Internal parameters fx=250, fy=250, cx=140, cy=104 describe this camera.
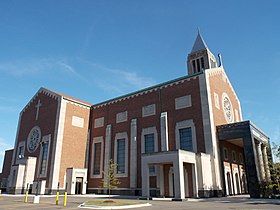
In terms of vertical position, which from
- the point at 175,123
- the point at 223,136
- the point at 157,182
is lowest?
the point at 157,182

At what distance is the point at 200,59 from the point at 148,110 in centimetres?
2240

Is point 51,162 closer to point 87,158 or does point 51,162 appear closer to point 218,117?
point 87,158

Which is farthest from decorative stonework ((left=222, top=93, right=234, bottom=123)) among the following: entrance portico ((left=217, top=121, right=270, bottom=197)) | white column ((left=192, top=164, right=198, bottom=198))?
white column ((left=192, top=164, right=198, bottom=198))

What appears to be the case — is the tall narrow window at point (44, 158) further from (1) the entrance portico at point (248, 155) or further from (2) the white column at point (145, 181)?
(1) the entrance portico at point (248, 155)

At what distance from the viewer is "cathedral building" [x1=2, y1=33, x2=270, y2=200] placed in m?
28.5

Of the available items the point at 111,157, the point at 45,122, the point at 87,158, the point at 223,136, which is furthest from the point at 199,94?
the point at 45,122

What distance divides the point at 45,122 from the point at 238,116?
109ft

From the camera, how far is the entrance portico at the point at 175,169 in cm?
2511

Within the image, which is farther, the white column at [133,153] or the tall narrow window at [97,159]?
the tall narrow window at [97,159]

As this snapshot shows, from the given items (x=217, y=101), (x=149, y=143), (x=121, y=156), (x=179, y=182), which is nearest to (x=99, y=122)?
(x=121, y=156)

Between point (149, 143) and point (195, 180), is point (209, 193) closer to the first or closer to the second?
point (195, 180)

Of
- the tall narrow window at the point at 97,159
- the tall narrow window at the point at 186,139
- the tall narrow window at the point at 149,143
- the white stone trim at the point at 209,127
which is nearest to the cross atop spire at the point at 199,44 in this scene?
the white stone trim at the point at 209,127

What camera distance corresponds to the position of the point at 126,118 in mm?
39844

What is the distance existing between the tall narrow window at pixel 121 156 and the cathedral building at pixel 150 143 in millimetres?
151
